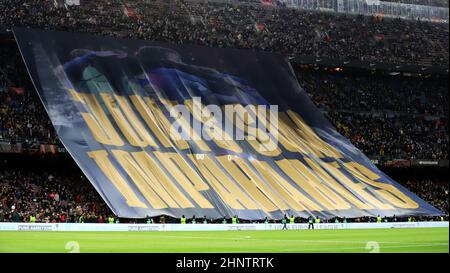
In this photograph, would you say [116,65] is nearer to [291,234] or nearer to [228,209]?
[228,209]

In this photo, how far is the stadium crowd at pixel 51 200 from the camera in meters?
28.3

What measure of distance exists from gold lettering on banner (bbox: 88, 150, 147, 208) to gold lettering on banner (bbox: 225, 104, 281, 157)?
820 cm

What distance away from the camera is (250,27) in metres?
41.6

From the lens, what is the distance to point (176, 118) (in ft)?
113

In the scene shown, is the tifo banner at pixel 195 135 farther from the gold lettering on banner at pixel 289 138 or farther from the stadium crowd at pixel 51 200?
the stadium crowd at pixel 51 200

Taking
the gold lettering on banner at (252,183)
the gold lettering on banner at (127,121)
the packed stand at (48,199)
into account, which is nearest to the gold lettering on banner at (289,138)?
the gold lettering on banner at (252,183)

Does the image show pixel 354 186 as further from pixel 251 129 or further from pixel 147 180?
pixel 147 180

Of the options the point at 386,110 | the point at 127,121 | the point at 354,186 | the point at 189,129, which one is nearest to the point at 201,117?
the point at 189,129

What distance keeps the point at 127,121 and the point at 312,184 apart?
1020 centimetres

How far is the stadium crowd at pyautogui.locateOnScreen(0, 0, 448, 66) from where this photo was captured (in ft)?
117

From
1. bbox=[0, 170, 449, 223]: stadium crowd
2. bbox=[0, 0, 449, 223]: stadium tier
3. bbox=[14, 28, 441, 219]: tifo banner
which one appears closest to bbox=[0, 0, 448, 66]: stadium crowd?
bbox=[0, 0, 449, 223]: stadium tier

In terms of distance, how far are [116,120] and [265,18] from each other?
13922 millimetres

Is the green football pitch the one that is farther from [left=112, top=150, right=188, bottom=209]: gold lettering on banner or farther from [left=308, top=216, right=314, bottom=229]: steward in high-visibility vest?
[left=112, top=150, right=188, bottom=209]: gold lettering on banner

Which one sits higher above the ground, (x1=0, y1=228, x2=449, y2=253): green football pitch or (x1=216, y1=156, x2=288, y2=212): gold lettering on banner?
(x1=216, y1=156, x2=288, y2=212): gold lettering on banner
